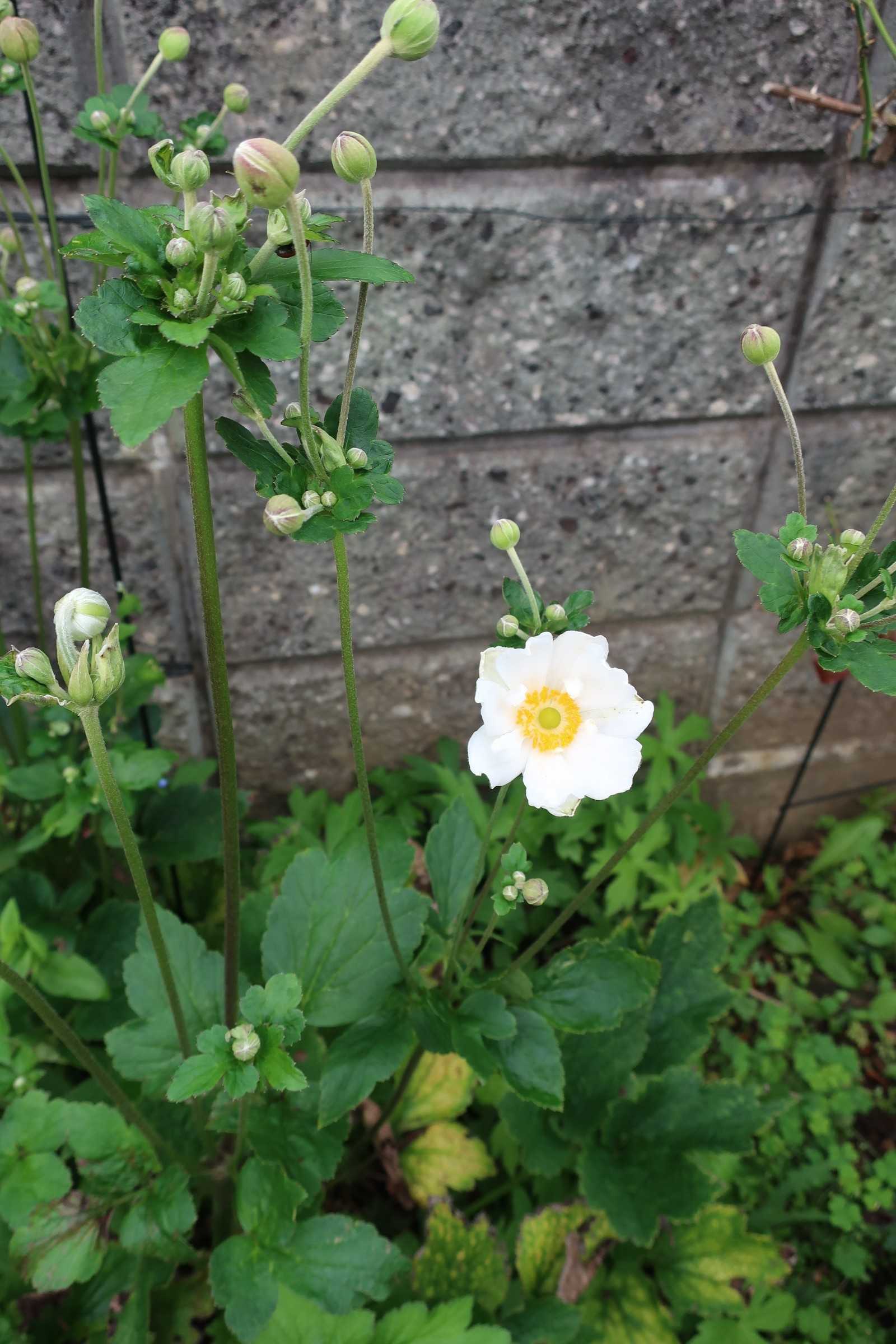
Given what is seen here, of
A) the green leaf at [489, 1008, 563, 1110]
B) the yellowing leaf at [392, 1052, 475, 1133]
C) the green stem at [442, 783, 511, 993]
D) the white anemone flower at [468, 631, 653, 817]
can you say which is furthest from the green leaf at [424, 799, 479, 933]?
the yellowing leaf at [392, 1052, 475, 1133]

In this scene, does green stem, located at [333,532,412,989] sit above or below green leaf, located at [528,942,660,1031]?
above

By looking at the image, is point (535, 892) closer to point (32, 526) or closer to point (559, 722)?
point (559, 722)

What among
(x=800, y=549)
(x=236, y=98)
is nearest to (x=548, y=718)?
(x=800, y=549)

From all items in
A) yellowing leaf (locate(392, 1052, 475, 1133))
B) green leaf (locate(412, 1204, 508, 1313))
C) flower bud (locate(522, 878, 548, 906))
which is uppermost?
flower bud (locate(522, 878, 548, 906))

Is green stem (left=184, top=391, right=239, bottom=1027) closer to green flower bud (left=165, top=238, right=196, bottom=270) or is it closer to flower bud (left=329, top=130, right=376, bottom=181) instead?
green flower bud (left=165, top=238, right=196, bottom=270)

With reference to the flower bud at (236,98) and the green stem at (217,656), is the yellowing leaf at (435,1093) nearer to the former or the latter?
the green stem at (217,656)

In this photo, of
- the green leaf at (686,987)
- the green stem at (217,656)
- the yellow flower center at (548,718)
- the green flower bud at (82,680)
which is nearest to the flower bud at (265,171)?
the green stem at (217,656)
